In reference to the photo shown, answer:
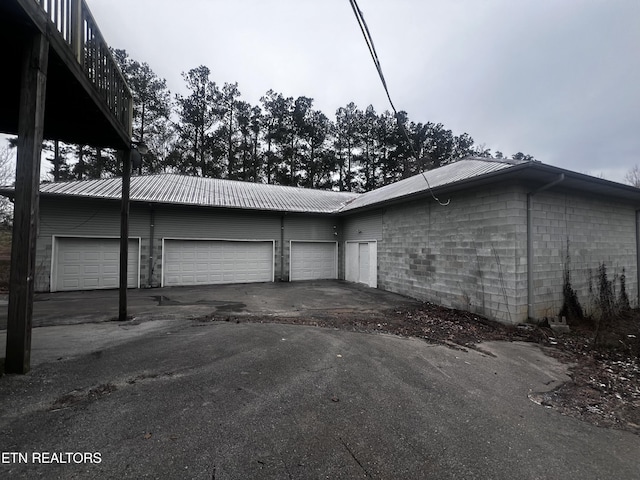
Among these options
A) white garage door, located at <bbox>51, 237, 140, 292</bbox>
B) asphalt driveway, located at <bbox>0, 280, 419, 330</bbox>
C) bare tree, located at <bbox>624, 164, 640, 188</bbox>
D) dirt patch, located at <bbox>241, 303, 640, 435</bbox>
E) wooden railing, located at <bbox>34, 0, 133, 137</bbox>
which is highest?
bare tree, located at <bbox>624, 164, 640, 188</bbox>

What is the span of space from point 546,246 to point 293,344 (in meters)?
6.26

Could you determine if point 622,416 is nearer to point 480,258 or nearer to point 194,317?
point 480,258

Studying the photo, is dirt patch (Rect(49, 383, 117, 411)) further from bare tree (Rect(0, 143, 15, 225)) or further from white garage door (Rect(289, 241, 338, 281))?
bare tree (Rect(0, 143, 15, 225))

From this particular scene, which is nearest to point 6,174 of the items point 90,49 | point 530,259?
point 90,49

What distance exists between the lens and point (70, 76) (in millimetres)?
3672

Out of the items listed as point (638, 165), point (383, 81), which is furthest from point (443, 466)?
point (638, 165)

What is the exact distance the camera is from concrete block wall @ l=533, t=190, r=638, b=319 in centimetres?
659

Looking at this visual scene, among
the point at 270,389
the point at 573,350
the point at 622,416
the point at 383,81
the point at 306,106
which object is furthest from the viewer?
the point at 306,106

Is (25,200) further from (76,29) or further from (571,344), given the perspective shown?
(571,344)

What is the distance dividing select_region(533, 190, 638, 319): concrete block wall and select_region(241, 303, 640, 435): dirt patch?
Result: 0.92 meters

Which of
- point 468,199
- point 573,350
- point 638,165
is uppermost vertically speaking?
point 638,165

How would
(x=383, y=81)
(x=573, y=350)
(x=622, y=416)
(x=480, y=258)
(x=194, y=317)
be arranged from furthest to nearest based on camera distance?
(x=480, y=258) < (x=194, y=317) < (x=573, y=350) < (x=383, y=81) < (x=622, y=416)

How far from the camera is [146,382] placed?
3.08 metres

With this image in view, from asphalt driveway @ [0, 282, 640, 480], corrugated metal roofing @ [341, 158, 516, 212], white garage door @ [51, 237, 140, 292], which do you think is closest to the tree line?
corrugated metal roofing @ [341, 158, 516, 212]
